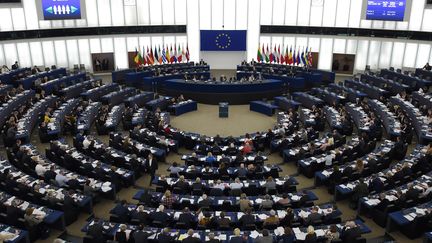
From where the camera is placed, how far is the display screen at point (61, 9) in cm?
3628

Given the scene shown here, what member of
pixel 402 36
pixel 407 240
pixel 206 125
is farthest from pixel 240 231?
pixel 402 36

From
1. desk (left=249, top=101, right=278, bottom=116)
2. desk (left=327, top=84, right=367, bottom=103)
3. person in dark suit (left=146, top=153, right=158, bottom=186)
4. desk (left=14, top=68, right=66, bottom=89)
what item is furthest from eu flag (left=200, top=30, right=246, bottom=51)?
person in dark suit (left=146, top=153, right=158, bottom=186)

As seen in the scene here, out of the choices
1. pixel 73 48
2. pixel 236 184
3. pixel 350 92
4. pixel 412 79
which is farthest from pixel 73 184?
pixel 73 48

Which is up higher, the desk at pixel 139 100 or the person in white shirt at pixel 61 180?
the desk at pixel 139 100

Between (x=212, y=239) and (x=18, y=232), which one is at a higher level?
(x=212, y=239)

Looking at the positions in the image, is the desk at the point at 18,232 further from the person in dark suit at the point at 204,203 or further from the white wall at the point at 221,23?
the white wall at the point at 221,23

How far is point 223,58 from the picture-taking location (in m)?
45.3

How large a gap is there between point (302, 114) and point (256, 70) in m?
13.8

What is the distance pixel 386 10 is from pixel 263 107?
17.0m

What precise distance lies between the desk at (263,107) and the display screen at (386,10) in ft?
52.1

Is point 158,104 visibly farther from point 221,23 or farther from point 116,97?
point 221,23

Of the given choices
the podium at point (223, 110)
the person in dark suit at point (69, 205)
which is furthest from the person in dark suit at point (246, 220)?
the podium at point (223, 110)

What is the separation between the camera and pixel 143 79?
35.3 meters

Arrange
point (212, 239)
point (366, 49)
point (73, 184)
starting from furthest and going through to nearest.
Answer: point (366, 49) < point (73, 184) < point (212, 239)
